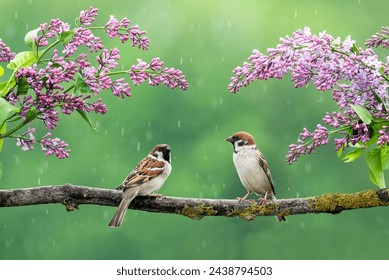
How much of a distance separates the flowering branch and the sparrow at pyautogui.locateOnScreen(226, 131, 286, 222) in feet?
2.26

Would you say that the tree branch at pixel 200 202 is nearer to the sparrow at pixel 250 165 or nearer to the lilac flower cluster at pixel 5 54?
the sparrow at pixel 250 165

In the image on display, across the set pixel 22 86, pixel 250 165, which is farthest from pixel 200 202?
pixel 22 86

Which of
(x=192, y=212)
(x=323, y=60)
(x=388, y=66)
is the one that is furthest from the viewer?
(x=192, y=212)

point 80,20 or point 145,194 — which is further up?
point 80,20

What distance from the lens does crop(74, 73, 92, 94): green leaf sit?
3.20 m

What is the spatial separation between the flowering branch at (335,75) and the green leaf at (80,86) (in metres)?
0.77

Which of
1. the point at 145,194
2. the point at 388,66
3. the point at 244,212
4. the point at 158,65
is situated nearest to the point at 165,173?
the point at 145,194

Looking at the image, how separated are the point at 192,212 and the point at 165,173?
1.13 ft

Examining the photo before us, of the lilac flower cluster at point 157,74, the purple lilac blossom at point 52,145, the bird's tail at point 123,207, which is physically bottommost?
the bird's tail at point 123,207

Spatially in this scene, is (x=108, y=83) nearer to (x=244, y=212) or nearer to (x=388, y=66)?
(x=244, y=212)

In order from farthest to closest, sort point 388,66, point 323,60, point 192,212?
1. point 192,212
2. point 388,66
3. point 323,60

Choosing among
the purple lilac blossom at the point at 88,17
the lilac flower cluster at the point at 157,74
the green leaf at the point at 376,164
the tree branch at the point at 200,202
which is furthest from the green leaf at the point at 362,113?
the purple lilac blossom at the point at 88,17

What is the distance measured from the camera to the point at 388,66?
11.1 feet

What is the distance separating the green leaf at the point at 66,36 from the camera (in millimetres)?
3205
